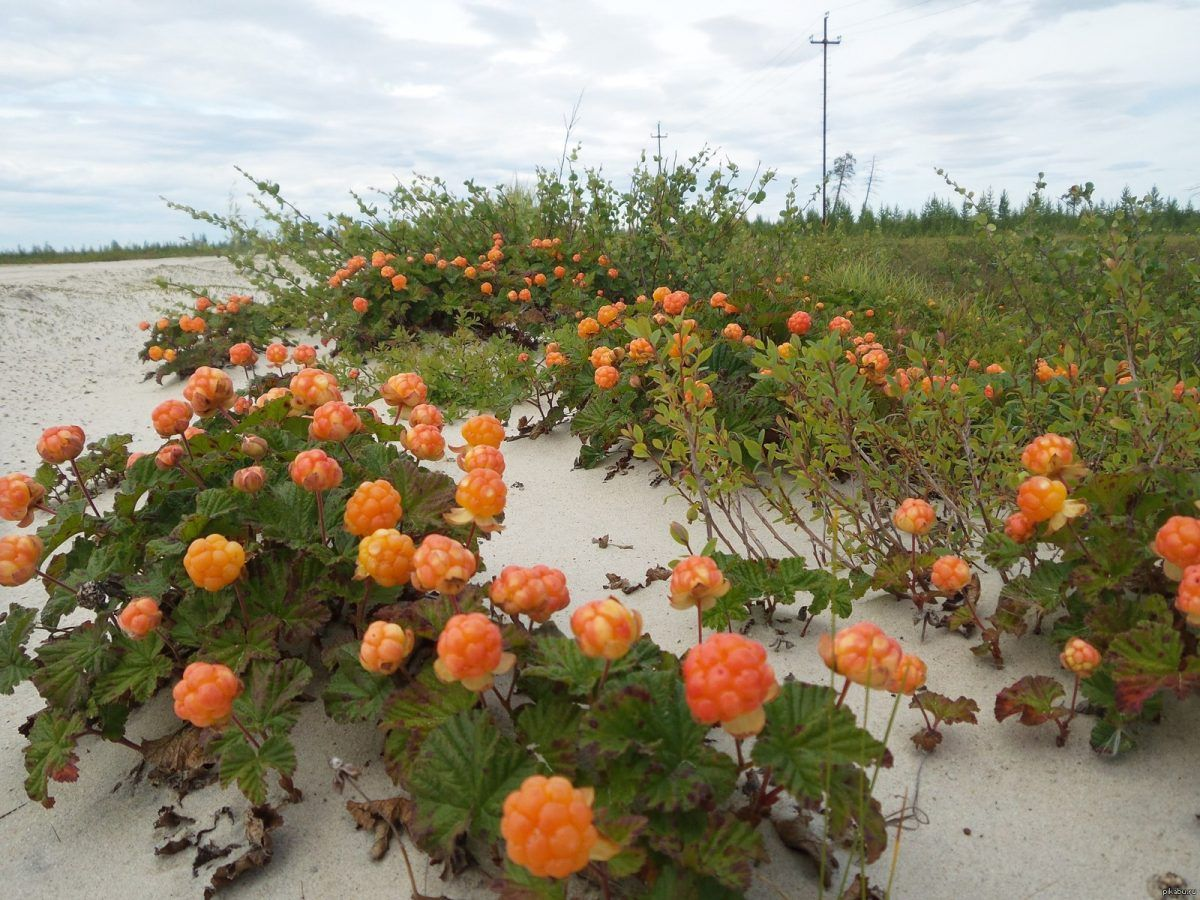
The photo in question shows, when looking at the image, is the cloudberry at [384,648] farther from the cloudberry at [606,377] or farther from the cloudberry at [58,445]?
the cloudberry at [606,377]

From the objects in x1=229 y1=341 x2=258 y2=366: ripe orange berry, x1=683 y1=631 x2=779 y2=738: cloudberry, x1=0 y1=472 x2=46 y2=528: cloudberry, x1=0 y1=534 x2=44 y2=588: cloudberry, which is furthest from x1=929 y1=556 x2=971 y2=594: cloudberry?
x1=229 y1=341 x2=258 y2=366: ripe orange berry

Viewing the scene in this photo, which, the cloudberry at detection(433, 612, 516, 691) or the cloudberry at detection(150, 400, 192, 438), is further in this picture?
the cloudberry at detection(150, 400, 192, 438)

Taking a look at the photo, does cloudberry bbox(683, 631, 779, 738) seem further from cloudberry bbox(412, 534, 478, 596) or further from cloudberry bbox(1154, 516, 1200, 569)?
cloudberry bbox(1154, 516, 1200, 569)

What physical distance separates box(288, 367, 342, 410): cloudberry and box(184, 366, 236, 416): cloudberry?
0.16 metres

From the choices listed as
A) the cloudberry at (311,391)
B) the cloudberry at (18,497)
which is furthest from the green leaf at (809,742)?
the cloudberry at (18,497)

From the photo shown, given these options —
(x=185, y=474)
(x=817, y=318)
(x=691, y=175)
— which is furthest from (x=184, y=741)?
(x=691, y=175)

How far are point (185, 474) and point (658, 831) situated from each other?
146 centimetres

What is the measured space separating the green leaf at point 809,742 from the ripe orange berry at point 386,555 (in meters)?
0.70

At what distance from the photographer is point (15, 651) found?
5.34 feet

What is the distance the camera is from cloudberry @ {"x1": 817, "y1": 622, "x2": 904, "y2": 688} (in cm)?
110

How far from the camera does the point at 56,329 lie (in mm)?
6742

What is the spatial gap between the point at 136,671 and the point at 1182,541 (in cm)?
199

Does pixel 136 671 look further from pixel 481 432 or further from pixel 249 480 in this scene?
pixel 481 432

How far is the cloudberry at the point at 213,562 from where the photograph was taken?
4.70ft
